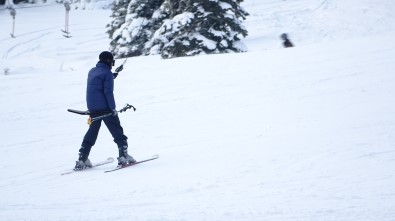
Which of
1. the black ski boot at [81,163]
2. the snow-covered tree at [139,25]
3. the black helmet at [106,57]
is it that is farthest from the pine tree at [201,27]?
the black ski boot at [81,163]

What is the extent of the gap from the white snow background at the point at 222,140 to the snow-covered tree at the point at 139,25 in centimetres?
316

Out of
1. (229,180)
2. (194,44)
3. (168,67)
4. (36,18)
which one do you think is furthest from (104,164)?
(36,18)

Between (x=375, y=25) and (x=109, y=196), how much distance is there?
26034mm

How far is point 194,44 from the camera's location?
15.9 m

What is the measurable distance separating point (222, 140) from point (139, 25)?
11.6 metres

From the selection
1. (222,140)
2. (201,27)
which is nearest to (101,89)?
(222,140)

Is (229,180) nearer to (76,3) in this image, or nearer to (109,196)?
(109,196)

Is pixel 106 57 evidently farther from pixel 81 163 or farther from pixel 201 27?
pixel 201 27

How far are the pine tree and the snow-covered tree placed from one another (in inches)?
69.6

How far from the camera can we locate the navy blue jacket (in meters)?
6.05

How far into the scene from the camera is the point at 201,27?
1587cm

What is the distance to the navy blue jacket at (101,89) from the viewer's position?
238 inches

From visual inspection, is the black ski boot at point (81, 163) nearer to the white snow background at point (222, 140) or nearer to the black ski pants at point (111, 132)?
the black ski pants at point (111, 132)

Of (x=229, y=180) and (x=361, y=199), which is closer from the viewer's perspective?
(x=361, y=199)
